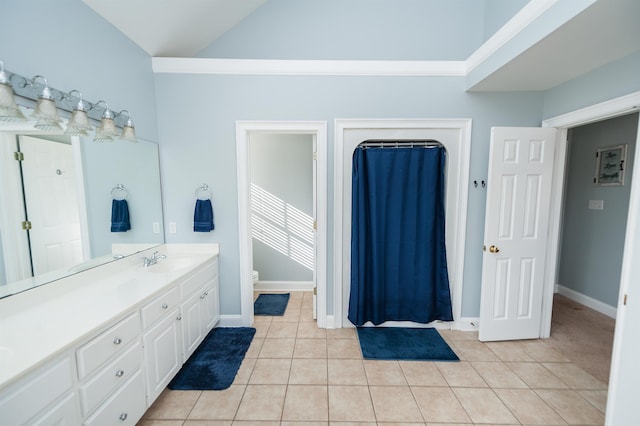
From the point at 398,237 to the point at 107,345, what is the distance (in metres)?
2.28

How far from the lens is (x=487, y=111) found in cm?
239

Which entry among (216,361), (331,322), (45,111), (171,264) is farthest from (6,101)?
(331,322)

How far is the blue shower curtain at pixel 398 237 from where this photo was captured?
239cm

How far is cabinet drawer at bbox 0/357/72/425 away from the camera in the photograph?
2.78 ft

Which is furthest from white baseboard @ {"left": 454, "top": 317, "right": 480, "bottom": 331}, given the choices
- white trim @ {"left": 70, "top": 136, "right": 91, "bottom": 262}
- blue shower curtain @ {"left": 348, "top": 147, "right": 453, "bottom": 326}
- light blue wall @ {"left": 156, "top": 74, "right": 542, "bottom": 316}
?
white trim @ {"left": 70, "top": 136, "right": 91, "bottom": 262}

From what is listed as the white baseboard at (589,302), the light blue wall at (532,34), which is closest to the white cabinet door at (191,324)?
the light blue wall at (532,34)

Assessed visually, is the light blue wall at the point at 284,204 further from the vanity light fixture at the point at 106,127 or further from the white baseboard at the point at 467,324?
the white baseboard at the point at 467,324

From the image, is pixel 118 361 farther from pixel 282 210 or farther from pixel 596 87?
pixel 596 87

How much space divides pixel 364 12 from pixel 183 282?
3.01 m

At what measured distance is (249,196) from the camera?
8.23ft

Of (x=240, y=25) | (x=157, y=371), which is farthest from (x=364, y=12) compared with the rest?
(x=157, y=371)

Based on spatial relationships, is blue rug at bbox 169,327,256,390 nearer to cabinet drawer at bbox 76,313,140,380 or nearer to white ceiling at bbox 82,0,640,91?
cabinet drawer at bbox 76,313,140,380

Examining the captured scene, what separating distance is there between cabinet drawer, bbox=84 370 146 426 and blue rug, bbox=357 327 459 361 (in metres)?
1.65

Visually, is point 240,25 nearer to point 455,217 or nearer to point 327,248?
point 327,248
